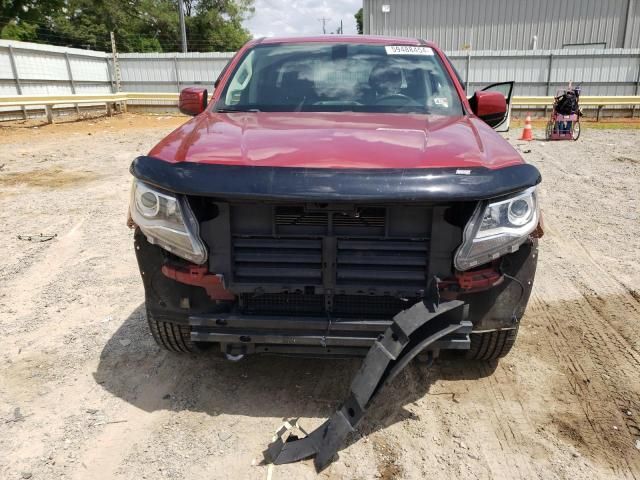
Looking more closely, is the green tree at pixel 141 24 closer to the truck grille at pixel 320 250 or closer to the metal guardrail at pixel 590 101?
the metal guardrail at pixel 590 101

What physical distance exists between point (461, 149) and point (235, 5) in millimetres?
52721

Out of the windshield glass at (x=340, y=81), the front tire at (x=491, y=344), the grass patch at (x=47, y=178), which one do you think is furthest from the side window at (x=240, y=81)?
the grass patch at (x=47, y=178)

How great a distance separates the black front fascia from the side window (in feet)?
4.88

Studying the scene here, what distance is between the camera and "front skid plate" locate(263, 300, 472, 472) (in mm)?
2213

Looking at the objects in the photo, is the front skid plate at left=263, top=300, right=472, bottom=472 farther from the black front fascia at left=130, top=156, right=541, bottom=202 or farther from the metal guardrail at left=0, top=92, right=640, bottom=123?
the metal guardrail at left=0, top=92, right=640, bottom=123

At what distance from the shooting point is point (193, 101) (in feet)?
12.7

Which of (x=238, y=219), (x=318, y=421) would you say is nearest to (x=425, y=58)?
(x=238, y=219)

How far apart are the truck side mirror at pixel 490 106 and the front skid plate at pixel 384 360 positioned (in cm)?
190

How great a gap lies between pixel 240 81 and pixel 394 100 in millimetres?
1133

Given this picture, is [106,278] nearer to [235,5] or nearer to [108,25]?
[108,25]

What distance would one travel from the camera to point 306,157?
7.58ft

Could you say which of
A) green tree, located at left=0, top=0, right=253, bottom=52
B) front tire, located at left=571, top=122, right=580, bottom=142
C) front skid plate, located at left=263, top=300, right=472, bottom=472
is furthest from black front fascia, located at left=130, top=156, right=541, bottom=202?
green tree, located at left=0, top=0, right=253, bottom=52

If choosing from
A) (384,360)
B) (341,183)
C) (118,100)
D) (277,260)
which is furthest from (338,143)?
(118,100)

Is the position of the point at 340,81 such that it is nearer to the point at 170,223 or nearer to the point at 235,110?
the point at 235,110
